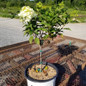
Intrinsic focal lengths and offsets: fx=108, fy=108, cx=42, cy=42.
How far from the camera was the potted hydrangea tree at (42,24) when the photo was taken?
1.49 meters

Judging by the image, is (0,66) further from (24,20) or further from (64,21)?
(64,21)

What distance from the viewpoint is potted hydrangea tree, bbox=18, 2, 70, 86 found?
4.89 feet

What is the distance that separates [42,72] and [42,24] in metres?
0.98

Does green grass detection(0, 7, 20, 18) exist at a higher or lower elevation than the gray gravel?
higher

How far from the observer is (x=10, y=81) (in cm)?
230

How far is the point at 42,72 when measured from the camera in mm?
2127

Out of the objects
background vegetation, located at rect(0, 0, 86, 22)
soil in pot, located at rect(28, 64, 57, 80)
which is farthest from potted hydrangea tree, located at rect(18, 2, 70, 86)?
background vegetation, located at rect(0, 0, 86, 22)

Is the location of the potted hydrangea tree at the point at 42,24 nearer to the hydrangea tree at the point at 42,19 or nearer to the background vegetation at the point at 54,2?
the hydrangea tree at the point at 42,19

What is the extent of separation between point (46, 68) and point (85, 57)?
1.38 m

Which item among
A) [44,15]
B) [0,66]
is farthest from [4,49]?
[44,15]

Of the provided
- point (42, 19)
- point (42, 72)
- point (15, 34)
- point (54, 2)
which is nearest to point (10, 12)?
point (42, 19)

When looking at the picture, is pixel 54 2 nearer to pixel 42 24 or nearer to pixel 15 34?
pixel 42 24

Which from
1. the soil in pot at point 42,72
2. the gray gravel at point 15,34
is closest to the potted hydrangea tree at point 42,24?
the soil in pot at point 42,72

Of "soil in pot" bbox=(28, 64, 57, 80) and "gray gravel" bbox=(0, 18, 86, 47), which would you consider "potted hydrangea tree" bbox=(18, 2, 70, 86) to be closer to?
"soil in pot" bbox=(28, 64, 57, 80)
